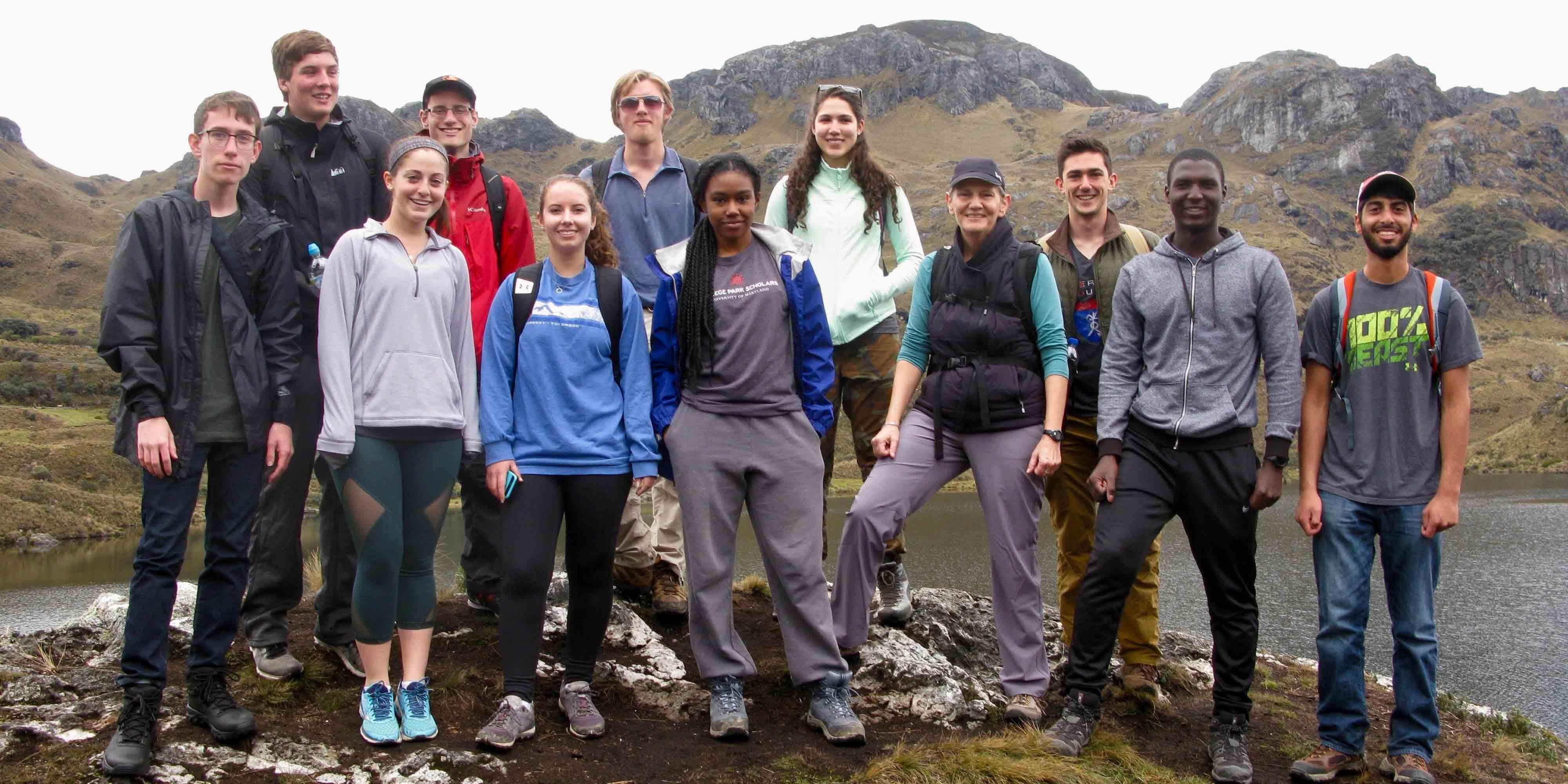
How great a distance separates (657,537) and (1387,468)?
4.21 m

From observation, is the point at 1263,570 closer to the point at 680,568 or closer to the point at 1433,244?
the point at 680,568

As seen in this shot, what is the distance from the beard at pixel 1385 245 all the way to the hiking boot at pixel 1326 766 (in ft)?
8.26

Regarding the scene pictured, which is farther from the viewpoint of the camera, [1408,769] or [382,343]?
[1408,769]

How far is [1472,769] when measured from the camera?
544 cm

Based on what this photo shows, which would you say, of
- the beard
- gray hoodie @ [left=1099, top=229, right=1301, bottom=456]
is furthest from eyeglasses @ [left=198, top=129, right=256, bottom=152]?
the beard

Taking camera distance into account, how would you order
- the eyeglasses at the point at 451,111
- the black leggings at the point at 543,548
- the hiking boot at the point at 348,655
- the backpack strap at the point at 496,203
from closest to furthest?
the black leggings at the point at 543,548, the hiking boot at the point at 348,655, the eyeglasses at the point at 451,111, the backpack strap at the point at 496,203

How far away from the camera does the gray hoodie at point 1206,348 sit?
4695 mm

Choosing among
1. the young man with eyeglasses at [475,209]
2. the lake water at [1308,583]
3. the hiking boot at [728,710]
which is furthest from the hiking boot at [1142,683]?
the lake water at [1308,583]

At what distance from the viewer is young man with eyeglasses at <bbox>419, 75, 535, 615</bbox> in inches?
209

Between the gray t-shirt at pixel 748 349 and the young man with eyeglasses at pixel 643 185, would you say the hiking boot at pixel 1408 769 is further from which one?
the young man with eyeglasses at pixel 643 185

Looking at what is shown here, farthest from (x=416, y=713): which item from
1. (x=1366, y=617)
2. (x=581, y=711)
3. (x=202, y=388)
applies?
(x=1366, y=617)

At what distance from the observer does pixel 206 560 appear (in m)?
4.30

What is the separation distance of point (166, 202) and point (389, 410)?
1321 mm

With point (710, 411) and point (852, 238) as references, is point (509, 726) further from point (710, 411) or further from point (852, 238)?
point (852, 238)
